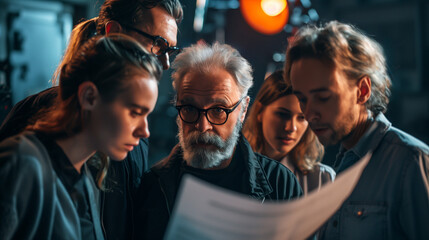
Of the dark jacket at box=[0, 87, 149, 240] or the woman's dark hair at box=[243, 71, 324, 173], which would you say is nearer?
the dark jacket at box=[0, 87, 149, 240]

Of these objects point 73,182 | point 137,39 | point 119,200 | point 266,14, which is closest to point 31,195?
point 73,182

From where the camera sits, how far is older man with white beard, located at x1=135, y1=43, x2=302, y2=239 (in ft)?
6.02

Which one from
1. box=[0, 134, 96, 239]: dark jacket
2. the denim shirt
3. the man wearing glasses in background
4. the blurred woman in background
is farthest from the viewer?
the blurred woman in background

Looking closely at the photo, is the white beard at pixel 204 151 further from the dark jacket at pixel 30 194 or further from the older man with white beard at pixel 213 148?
the dark jacket at pixel 30 194

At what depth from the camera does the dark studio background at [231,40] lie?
4695 mm

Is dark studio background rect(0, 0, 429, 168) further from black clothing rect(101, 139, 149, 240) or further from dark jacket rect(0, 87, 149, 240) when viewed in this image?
black clothing rect(101, 139, 149, 240)

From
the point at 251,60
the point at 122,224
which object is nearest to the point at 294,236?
the point at 122,224

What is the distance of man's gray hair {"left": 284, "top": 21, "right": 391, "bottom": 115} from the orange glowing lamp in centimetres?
277

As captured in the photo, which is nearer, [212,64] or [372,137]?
[372,137]

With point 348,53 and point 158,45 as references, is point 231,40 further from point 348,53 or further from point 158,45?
point 348,53

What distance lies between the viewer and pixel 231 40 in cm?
477

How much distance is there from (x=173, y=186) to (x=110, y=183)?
12.3 inches

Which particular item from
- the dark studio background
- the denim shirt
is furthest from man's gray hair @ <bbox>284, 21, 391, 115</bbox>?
the dark studio background

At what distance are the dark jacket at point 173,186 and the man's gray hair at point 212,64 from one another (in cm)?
33
